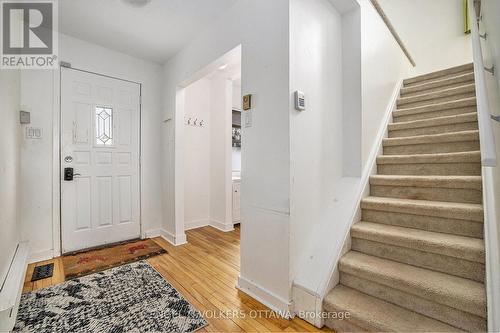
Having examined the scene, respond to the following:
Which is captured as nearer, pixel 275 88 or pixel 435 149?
pixel 275 88

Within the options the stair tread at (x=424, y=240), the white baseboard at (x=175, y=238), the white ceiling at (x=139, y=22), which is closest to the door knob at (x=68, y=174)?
the white baseboard at (x=175, y=238)

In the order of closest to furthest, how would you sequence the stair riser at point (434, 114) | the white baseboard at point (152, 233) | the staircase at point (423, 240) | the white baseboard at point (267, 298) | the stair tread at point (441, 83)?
the staircase at point (423, 240) < the white baseboard at point (267, 298) < the stair riser at point (434, 114) < the stair tread at point (441, 83) < the white baseboard at point (152, 233)

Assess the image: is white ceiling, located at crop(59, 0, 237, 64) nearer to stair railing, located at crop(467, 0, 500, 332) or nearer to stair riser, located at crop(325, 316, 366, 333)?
stair railing, located at crop(467, 0, 500, 332)

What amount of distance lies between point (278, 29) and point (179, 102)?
1.94 meters

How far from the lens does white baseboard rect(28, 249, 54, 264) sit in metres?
2.49

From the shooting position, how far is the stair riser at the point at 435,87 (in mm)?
2846

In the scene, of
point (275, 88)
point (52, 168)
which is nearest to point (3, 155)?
point (52, 168)

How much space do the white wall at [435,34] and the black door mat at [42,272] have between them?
639 centimetres

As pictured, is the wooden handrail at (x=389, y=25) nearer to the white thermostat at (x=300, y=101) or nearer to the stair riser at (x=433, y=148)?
the stair riser at (x=433, y=148)

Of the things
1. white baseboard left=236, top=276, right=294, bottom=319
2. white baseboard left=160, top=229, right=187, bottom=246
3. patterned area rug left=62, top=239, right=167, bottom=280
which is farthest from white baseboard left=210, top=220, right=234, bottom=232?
white baseboard left=236, top=276, right=294, bottom=319

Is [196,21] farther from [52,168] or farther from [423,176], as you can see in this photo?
[423,176]

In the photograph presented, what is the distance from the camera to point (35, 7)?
225 cm

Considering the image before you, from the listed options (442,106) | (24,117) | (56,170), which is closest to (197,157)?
(56,170)

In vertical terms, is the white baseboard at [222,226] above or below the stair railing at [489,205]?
below
